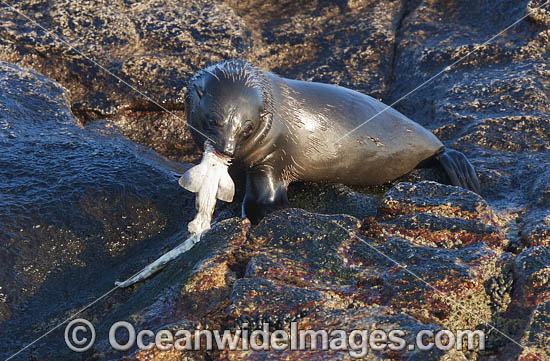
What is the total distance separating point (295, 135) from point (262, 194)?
0.62 meters

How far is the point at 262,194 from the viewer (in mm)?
5211

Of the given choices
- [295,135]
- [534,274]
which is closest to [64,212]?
[295,135]

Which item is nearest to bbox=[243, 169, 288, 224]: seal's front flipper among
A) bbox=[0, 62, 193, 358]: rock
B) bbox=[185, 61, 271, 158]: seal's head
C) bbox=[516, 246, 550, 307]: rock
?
bbox=[185, 61, 271, 158]: seal's head

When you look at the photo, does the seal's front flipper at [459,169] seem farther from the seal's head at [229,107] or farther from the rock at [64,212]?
the rock at [64,212]

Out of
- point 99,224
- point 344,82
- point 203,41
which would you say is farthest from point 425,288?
point 203,41

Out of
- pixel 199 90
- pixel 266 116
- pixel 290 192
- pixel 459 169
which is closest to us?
pixel 199 90

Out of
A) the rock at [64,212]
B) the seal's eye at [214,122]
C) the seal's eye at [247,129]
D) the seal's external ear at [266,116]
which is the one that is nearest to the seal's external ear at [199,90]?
the seal's eye at [214,122]

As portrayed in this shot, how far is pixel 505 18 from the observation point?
837cm

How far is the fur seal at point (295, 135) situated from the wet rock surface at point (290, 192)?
21 centimetres

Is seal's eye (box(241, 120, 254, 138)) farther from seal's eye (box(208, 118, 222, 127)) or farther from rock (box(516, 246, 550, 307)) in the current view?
rock (box(516, 246, 550, 307))

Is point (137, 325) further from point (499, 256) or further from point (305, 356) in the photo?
point (499, 256)

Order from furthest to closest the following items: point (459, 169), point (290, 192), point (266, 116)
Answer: point (459, 169)
point (290, 192)
point (266, 116)

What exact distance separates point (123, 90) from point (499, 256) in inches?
199

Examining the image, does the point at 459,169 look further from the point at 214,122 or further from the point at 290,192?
the point at 214,122
